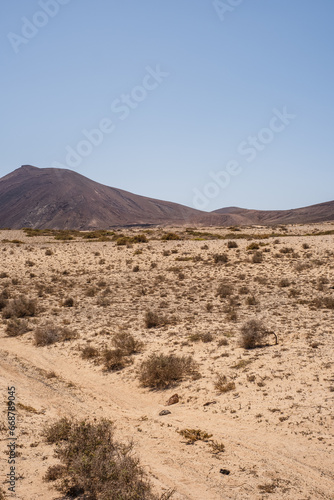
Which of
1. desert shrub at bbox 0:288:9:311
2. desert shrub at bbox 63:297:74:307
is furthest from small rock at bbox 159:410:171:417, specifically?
desert shrub at bbox 0:288:9:311

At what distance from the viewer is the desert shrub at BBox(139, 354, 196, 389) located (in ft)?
34.1

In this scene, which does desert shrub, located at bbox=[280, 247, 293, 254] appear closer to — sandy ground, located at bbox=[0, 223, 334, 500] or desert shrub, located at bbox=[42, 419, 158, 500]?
sandy ground, located at bbox=[0, 223, 334, 500]

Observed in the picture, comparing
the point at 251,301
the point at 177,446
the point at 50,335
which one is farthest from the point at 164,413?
the point at 251,301

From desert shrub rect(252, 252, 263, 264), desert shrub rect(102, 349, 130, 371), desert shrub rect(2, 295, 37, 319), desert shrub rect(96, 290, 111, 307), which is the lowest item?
desert shrub rect(102, 349, 130, 371)

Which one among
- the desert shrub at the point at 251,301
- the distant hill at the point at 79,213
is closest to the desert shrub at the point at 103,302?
the desert shrub at the point at 251,301

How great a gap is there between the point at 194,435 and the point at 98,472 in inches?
95.2

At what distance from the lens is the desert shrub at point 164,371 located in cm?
1041

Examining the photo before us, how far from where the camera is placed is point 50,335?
14164 millimetres

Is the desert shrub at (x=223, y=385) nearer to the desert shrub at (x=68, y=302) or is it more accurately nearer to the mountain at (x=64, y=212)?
the desert shrub at (x=68, y=302)

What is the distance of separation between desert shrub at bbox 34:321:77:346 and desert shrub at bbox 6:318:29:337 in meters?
0.99

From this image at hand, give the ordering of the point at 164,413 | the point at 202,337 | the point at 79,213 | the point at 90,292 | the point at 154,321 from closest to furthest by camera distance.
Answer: the point at 164,413, the point at 202,337, the point at 154,321, the point at 90,292, the point at 79,213

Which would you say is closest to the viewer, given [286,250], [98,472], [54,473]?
[98,472]

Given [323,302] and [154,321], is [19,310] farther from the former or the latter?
[323,302]

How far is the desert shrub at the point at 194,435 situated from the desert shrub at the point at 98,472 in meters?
1.35
